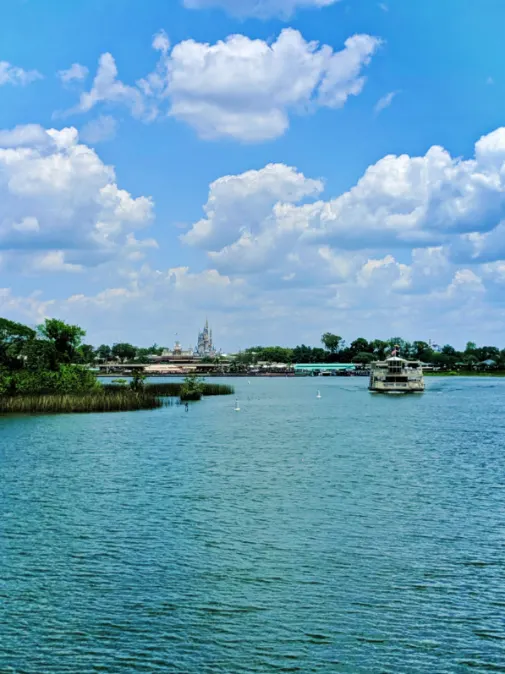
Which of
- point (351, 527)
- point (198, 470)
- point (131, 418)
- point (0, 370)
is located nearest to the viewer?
point (351, 527)

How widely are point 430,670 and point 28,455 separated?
4163 cm

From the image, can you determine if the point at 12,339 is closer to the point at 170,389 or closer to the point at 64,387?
the point at 170,389

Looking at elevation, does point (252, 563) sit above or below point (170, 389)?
below

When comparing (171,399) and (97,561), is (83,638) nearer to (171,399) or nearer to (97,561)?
(97,561)

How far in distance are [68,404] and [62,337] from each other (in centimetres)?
3170

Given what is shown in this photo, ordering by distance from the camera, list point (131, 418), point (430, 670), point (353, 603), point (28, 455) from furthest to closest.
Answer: point (131, 418)
point (28, 455)
point (353, 603)
point (430, 670)

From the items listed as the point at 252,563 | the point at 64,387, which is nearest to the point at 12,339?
the point at 64,387

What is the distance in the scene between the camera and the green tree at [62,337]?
4727 inches

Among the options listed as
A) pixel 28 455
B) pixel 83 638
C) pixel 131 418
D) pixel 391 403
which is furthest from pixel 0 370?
pixel 83 638

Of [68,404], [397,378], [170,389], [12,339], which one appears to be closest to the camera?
[68,404]

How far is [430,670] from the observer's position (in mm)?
16781

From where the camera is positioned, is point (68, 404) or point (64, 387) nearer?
point (68, 404)

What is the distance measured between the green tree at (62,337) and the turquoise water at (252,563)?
6920 centimetres

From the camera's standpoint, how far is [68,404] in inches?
3595
